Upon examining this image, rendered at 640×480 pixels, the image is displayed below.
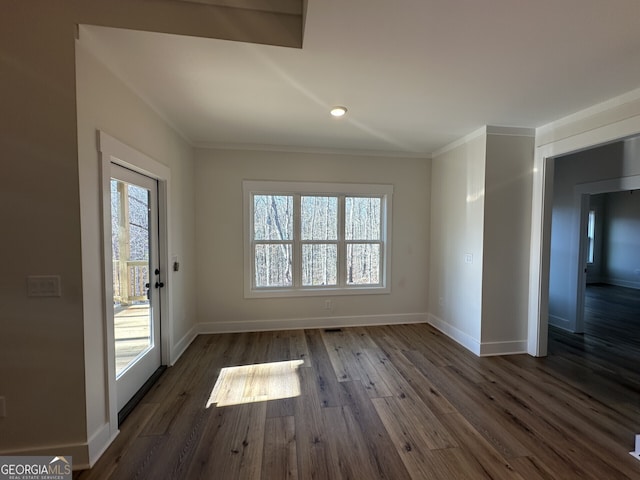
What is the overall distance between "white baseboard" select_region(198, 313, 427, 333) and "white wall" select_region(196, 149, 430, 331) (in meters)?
0.01

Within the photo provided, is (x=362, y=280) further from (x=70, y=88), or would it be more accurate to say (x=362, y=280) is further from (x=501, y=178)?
(x=70, y=88)

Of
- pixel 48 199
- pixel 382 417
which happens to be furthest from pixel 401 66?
pixel 382 417

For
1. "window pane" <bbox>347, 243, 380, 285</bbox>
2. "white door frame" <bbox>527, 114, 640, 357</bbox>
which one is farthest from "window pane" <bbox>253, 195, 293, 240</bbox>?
"white door frame" <bbox>527, 114, 640, 357</bbox>

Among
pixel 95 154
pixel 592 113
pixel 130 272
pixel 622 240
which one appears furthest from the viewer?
pixel 622 240

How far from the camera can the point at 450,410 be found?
7.46 feet

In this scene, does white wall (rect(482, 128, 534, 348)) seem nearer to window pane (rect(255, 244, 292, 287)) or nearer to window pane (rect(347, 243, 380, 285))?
window pane (rect(347, 243, 380, 285))

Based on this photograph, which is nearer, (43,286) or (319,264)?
(43,286)

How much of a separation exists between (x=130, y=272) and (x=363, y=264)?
9.57 ft

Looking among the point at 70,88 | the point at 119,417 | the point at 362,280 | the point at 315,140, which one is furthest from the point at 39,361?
→ the point at 362,280

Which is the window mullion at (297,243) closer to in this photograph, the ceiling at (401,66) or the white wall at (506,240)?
the ceiling at (401,66)

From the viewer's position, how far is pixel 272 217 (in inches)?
160

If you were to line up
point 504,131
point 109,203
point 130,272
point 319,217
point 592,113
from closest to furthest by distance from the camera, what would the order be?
point 109,203 < point 130,272 < point 592,113 < point 504,131 < point 319,217

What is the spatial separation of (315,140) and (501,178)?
2.18 meters

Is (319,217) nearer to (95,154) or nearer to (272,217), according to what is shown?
(272,217)
